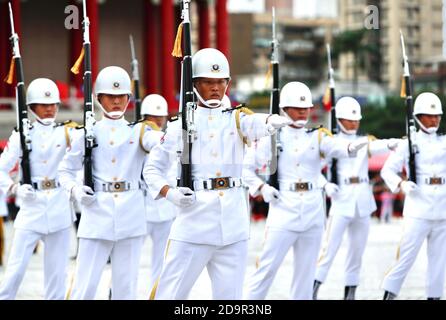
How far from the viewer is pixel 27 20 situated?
33969 millimetres

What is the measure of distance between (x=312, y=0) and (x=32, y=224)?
17799mm

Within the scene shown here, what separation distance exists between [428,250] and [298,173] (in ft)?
5.40

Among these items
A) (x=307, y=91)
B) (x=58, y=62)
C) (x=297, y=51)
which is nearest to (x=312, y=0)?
(x=58, y=62)

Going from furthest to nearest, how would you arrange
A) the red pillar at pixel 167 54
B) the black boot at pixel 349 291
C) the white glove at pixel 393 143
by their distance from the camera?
the red pillar at pixel 167 54 → the black boot at pixel 349 291 → the white glove at pixel 393 143

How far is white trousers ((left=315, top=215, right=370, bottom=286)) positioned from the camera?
39.1 feet

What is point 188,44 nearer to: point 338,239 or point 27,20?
point 338,239

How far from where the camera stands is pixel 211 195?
7824mm

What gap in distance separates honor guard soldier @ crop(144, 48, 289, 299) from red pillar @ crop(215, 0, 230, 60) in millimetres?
26434

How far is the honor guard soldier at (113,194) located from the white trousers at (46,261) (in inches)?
40.4

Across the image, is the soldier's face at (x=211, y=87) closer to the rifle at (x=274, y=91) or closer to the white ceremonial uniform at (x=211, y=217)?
the white ceremonial uniform at (x=211, y=217)

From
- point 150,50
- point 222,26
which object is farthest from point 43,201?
point 222,26

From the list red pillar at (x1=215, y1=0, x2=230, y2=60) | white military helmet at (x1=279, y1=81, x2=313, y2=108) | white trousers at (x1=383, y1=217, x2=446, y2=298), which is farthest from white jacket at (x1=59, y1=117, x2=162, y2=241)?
red pillar at (x1=215, y1=0, x2=230, y2=60)

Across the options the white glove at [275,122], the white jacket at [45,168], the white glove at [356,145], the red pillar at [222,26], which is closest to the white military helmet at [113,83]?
the white jacket at [45,168]

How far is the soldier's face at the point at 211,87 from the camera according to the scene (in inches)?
309
